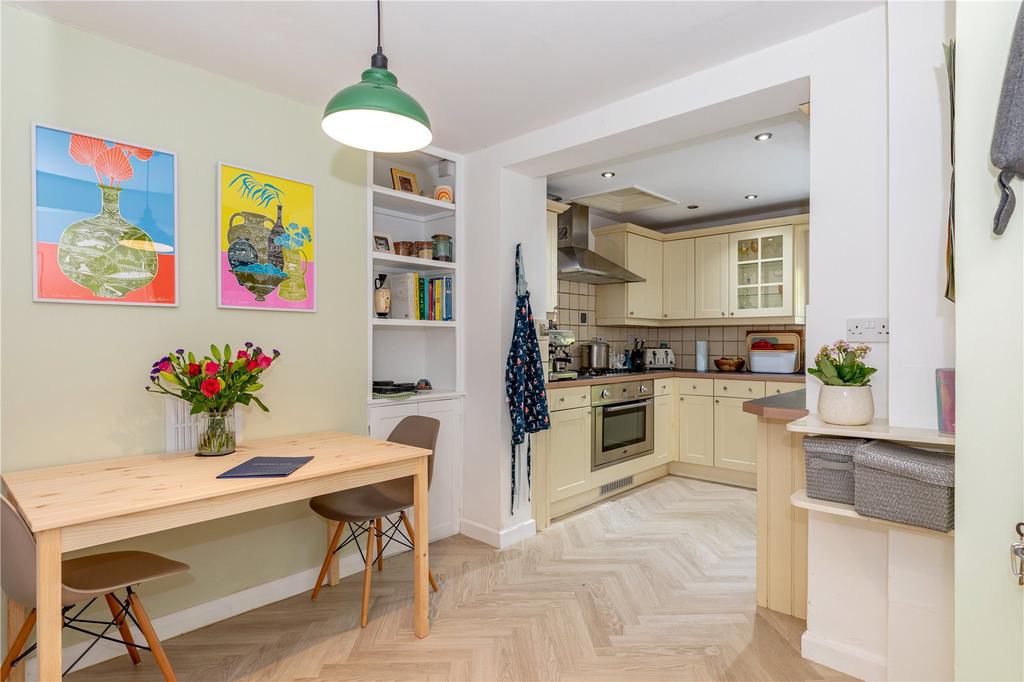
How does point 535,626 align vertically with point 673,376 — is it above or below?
below

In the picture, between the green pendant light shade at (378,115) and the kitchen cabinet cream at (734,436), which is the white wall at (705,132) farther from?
the kitchen cabinet cream at (734,436)

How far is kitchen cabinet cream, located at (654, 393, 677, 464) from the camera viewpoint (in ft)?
15.2

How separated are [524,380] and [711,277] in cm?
272

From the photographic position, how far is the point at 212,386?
6.75 feet

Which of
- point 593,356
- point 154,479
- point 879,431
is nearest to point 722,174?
point 593,356

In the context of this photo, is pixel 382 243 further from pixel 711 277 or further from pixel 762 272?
pixel 762 272

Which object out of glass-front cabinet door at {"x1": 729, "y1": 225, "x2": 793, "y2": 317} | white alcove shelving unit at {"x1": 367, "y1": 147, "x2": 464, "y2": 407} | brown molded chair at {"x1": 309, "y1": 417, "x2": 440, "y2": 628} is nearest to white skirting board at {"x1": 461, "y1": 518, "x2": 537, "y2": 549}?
brown molded chair at {"x1": 309, "y1": 417, "x2": 440, "y2": 628}

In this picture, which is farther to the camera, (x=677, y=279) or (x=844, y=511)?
(x=677, y=279)

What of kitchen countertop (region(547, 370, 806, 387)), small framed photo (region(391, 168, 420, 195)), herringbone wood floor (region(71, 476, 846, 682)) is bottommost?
herringbone wood floor (region(71, 476, 846, 682))

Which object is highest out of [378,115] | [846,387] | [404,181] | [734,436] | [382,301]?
[404,181]

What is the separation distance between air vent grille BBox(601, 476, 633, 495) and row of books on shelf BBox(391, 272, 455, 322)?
1815 mm

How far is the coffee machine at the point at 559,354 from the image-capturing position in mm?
3895

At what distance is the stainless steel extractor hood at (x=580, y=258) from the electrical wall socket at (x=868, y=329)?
2436 millimetres

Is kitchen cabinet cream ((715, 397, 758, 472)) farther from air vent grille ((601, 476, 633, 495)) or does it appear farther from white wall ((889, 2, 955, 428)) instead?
white wall ((889, 2, 955, 428))
